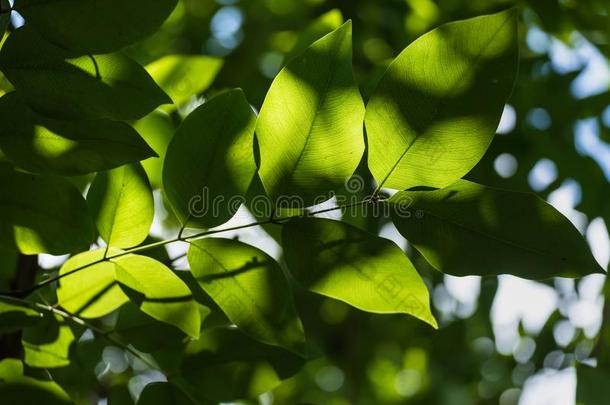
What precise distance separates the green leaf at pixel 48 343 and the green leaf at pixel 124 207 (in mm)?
112

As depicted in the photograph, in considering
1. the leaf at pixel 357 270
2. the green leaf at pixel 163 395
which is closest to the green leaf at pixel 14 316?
the green leaf at pixel 163 395

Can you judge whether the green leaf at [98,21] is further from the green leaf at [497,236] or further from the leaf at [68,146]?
the green leaf at [497,236]

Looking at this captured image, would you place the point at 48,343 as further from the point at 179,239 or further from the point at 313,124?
the point at 313,124

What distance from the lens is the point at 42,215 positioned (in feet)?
1.89

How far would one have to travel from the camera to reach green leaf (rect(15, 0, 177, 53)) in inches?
19.9

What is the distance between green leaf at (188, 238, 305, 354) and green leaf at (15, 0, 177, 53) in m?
0.18

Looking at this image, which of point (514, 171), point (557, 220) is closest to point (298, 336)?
point (557, 220)

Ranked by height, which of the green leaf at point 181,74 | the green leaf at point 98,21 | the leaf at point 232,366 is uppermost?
A: the green leaf at point 98,21

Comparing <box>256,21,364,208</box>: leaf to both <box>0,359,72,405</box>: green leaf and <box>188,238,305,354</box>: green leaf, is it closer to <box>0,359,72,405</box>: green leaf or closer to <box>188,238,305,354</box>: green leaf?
<box>188,238,305,354</box>: green leaf

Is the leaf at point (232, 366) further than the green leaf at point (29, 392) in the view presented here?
Yes

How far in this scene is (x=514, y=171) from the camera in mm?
1156

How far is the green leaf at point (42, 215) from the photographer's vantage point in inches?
22.5

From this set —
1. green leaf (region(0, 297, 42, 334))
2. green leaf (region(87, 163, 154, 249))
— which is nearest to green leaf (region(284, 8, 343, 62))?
green leaf (region(87, 163, 154, 249))

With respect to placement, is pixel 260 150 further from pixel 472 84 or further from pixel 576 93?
pixel 576 93
